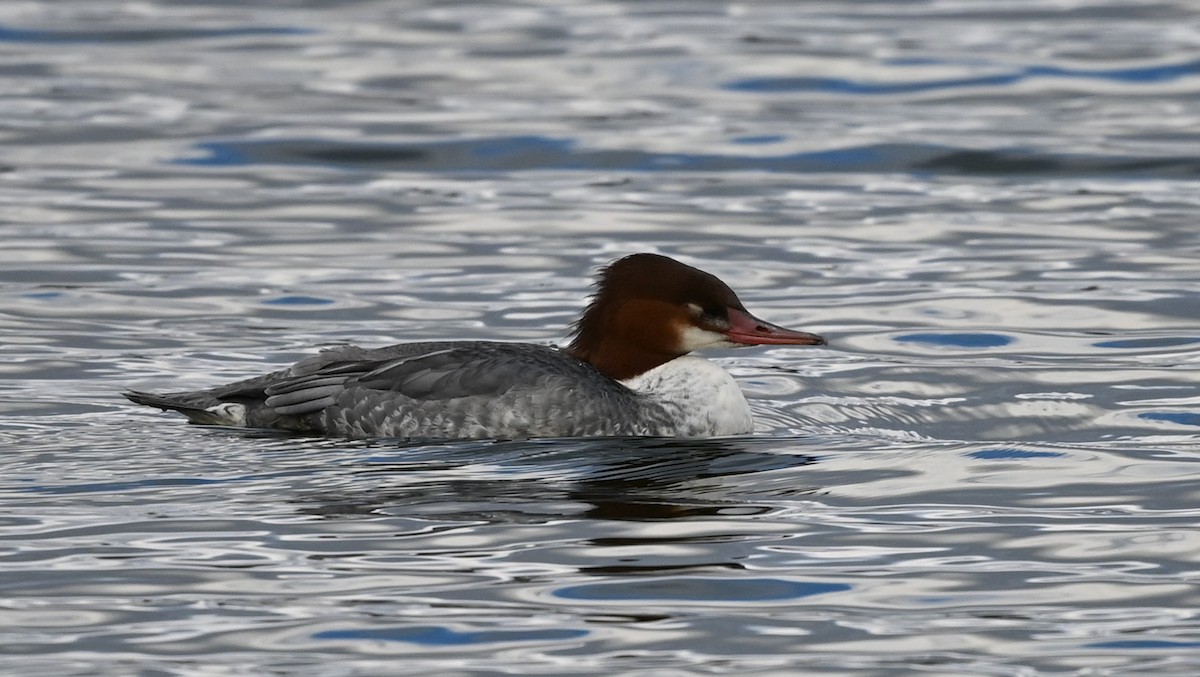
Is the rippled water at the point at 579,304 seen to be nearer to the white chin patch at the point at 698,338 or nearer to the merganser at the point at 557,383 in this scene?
the merganser at the point at 557,383

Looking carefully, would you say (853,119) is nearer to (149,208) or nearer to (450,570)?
(149,208)

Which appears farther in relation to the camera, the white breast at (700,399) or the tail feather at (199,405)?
the white breast at (700,399)

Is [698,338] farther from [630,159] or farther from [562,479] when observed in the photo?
[630,159]

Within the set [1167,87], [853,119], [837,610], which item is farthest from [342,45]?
[837,610]

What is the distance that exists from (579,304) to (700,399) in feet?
10.7

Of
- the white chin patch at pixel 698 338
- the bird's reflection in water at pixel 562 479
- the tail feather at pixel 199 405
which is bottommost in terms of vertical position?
the bird's reflection in water at pixel 562 479

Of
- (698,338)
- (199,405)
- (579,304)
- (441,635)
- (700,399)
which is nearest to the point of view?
(441,635)

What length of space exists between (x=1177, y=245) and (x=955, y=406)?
4375 mm

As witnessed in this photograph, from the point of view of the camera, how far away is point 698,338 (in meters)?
9.88

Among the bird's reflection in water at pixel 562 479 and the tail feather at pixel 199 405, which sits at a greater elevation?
the tail feather at pixel 199 405

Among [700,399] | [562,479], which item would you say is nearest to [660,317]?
[700,399]

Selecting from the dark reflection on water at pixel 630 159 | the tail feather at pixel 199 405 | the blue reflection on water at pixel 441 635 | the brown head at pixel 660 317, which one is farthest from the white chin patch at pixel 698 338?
the dark reflection on water at pixel 630 159

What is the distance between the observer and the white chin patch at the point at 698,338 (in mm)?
9859

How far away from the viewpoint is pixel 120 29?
22.2 meters
